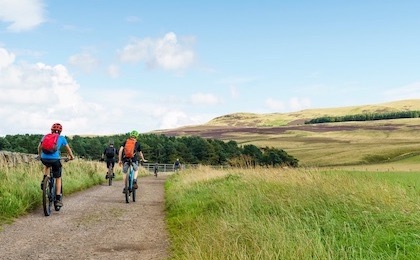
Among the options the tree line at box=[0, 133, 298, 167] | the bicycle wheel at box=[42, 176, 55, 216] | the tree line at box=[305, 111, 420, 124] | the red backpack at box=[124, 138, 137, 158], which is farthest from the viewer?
the tree line at box=[305, 111, 420, 124]

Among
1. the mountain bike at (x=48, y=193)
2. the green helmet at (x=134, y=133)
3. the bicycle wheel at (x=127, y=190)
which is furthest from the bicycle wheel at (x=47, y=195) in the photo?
the green helmet at (x=134, y=133)

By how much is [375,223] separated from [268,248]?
2.28m

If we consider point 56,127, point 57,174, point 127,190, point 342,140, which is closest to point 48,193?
point 57,174

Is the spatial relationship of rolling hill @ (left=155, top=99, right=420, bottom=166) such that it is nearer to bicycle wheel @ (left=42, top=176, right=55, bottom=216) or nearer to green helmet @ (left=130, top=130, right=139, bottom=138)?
green helmet @ (left=130, top=130, right=139, bottom=138)

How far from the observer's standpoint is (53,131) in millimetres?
12227

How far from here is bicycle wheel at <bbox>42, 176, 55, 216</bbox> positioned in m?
11.6

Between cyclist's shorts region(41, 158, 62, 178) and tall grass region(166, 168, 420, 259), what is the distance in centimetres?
310

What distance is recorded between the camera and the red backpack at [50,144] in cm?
1197

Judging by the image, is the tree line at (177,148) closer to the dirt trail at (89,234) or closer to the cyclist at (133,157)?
the cyclist at (133,157)

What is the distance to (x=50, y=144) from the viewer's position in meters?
12.0

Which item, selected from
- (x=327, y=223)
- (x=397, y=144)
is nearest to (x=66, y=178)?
(x=327, y=223)

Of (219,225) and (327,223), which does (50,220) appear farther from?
(327,223)

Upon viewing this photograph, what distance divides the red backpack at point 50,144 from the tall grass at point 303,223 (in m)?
3.31

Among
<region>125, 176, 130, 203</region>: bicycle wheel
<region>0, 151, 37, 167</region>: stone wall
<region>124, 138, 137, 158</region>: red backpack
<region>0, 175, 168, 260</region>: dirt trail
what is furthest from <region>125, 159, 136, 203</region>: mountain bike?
<region>0, 151, 37, 167</region>: stone wall
